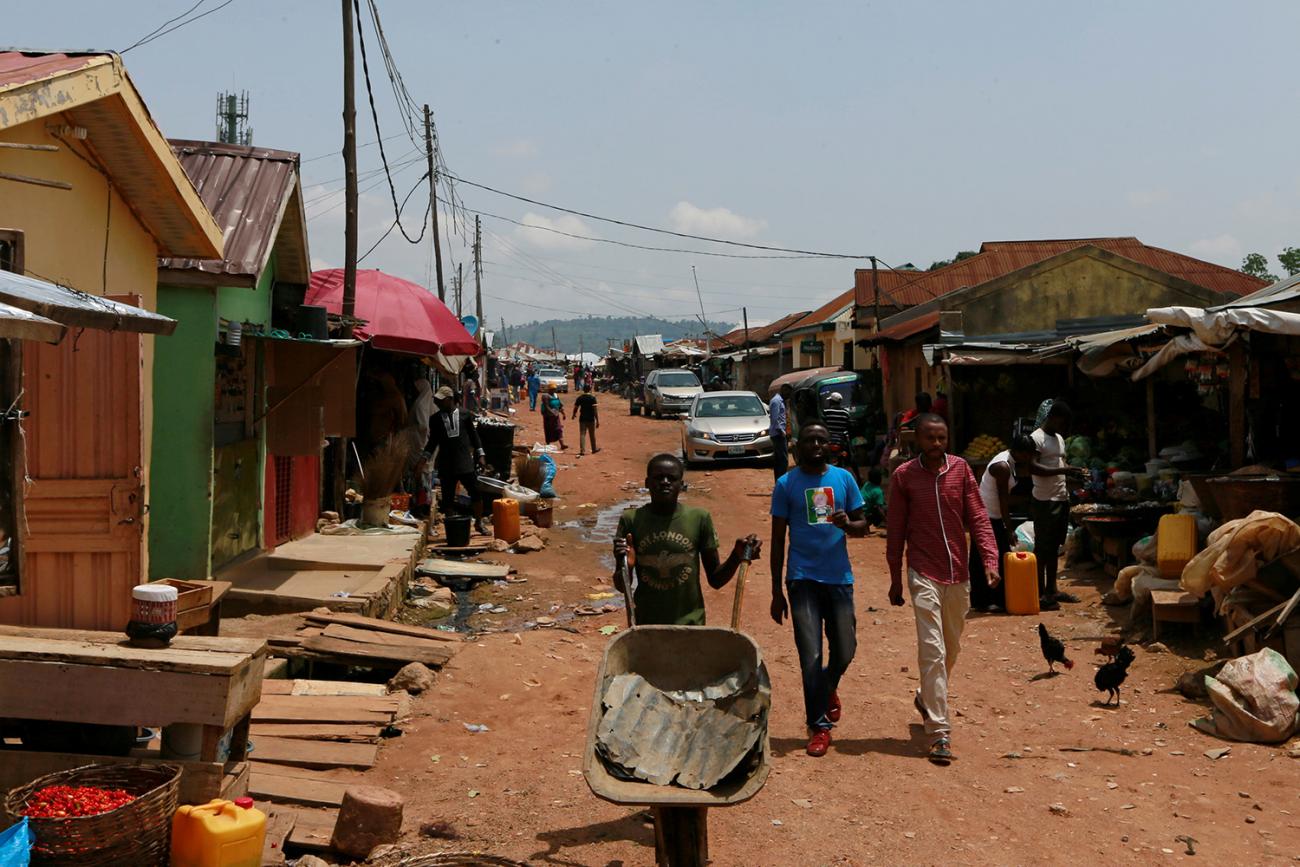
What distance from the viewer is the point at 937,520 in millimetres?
6859

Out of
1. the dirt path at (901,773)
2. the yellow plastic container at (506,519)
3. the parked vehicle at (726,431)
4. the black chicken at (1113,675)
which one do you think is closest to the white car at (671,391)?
the parked vehicle at (726,431)

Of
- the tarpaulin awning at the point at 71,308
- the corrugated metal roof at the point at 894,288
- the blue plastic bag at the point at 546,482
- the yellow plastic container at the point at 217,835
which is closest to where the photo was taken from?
the tarpaulin awning at the point at 71,308

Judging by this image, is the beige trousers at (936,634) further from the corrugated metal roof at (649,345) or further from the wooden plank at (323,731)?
the corrugated metal roof at (649,345)

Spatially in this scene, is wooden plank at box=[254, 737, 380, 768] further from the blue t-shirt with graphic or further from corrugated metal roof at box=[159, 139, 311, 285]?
corrugated metal roof at box=[159, 139, 311, 285]

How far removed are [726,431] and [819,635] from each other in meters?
17.7

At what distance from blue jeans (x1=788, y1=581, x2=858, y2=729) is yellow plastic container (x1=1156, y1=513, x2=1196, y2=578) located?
4.12 metres

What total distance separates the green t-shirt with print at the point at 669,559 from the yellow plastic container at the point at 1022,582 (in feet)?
18.4

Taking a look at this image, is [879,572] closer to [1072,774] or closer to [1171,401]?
[1171,401]

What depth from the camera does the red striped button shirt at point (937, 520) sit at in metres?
6.84

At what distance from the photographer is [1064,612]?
1091 cm

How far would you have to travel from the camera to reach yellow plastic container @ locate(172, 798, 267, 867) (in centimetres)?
457

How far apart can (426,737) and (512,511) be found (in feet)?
27.2

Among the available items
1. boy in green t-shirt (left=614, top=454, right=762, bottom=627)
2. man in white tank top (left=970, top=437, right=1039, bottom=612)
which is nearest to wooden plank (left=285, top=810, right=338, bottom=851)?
boy in green t-shirt (left=614, top=454, right=762, bottom=627)

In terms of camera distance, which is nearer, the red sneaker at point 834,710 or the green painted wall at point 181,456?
the red sneaker at point 834,710
